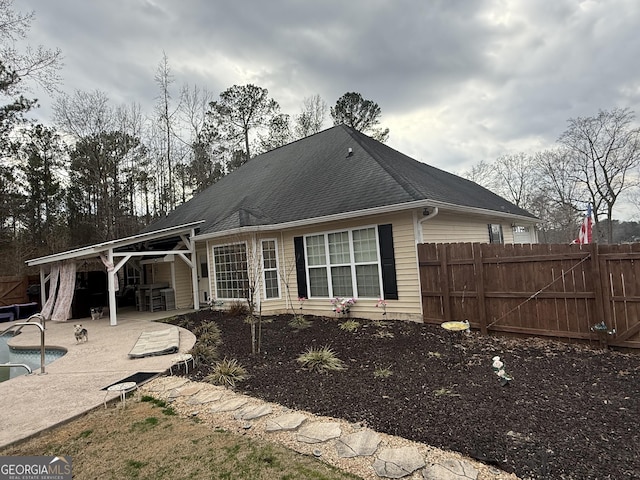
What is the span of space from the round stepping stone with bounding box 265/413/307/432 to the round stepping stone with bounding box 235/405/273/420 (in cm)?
19

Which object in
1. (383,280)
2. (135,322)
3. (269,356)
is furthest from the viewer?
(135,322)

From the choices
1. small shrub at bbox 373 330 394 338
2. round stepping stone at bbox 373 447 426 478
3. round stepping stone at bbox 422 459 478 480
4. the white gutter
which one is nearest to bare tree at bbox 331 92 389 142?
the white gutter

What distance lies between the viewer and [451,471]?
2455mm

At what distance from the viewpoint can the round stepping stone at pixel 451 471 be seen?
94.1 inches

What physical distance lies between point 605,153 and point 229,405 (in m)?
30.4

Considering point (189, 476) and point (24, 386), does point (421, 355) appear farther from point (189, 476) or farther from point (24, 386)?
point (24, 386)

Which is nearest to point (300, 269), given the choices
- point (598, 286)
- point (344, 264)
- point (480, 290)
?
point (344, 264)

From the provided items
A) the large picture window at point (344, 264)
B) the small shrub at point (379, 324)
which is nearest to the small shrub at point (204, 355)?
the small shrub at point (379, 324)

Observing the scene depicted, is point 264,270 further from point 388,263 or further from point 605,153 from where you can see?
point 605,153

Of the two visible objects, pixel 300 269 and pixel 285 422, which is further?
pixel 300 269

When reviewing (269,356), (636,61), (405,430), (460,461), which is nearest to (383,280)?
(269,356)

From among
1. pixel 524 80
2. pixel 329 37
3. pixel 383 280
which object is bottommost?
pixel 383 280

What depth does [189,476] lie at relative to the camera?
260 cm

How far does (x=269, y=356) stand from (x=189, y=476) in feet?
10.4
